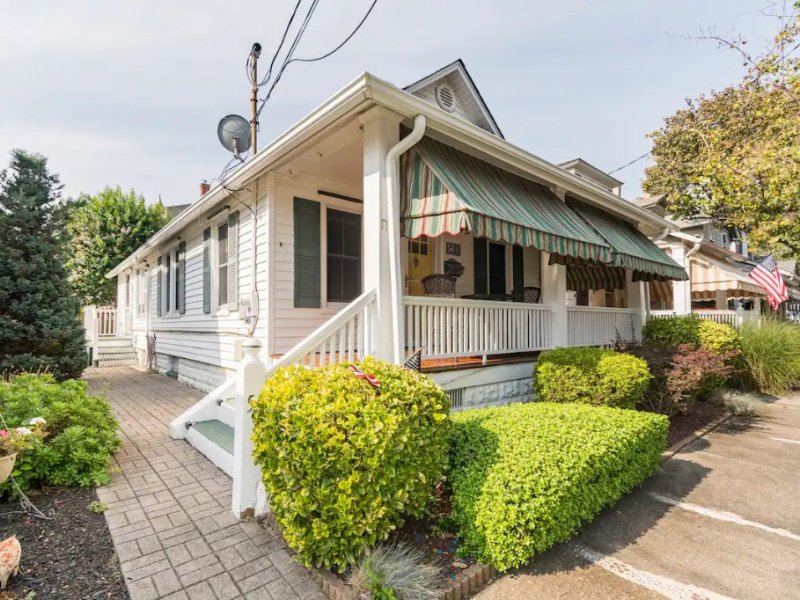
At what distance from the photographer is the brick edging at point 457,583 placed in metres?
2.34

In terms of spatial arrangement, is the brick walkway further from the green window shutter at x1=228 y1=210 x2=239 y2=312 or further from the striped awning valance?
the striped awning valance

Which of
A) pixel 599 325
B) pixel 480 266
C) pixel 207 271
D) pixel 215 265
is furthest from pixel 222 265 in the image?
pixel 599 325

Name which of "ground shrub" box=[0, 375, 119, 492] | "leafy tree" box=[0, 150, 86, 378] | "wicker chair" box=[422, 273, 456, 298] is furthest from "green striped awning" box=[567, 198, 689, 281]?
"leafy tree" box=[0, 150, 86, 378]

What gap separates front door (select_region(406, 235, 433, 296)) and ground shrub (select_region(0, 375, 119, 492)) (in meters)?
4.67

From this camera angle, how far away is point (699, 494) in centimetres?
394

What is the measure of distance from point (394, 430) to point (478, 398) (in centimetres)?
306

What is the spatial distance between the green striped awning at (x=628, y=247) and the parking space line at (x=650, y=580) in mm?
4216

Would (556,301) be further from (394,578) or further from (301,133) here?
(394,578)

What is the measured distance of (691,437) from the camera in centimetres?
578

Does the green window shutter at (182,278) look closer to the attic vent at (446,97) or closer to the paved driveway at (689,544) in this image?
the attic vent at (446,97)

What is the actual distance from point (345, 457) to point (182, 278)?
8.59 meters

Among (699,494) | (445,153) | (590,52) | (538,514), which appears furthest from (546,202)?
(590,52)

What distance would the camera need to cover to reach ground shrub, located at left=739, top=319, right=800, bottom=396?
28.9ft

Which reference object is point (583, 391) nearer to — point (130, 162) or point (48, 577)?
point (48, 577)
